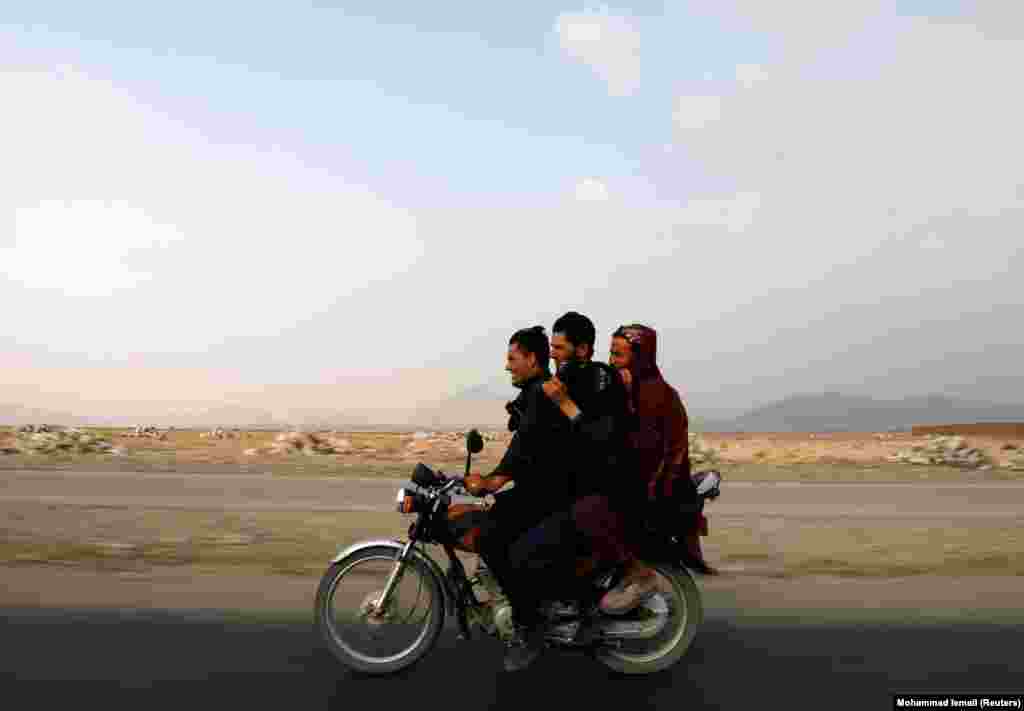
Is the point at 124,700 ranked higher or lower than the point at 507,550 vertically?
lower

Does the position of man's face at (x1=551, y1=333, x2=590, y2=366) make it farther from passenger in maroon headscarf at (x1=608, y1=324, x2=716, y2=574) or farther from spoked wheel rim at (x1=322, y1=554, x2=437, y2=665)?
spoked wheel rim at (x1=322, y1=554, x2=437, y2=665)

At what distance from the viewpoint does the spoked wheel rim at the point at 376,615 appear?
610 cm

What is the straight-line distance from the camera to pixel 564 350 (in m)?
5.99

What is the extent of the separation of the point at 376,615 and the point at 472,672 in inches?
25.5

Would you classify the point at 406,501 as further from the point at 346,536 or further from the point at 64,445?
the point at 64,445

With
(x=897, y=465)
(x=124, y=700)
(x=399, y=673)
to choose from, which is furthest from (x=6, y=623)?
(x=897, y=465)

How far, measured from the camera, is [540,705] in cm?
543

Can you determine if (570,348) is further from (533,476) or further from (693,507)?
(693,507)

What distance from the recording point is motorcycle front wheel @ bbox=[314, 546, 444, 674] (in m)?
6.09

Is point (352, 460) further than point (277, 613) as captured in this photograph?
Yes

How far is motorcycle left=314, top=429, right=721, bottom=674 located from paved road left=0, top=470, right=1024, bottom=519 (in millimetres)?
11034

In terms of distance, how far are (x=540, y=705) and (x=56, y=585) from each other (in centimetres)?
574

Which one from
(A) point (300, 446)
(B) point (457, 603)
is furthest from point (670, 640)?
(A) point (300, 446)

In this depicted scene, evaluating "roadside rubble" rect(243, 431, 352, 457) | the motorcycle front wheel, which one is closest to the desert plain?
the motorcycle front wheel
